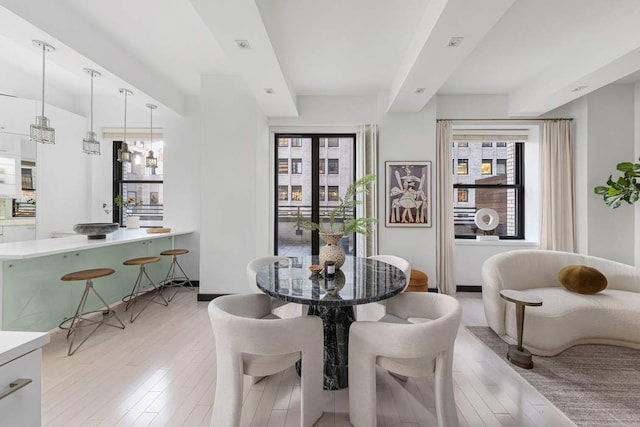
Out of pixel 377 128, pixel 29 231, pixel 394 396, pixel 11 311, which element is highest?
pixel 377 128

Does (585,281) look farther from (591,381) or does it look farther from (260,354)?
(260,354)

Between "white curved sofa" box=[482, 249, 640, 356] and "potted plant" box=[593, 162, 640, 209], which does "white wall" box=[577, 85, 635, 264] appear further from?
"white curved sofa" box=[482, 249, 640, 356]

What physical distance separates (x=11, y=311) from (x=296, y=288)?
2546mm

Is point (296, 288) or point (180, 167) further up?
point (180, 167)

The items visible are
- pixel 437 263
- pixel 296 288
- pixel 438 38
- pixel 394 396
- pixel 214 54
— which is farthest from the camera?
pixel 437 263

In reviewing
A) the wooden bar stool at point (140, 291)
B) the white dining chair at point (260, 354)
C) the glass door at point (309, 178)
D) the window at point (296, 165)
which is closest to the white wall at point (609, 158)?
the glass door at point (309, 178)

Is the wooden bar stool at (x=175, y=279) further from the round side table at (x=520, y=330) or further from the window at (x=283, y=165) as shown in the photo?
the round side table at (x=520, y=330)

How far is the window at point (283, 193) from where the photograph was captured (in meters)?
4.74

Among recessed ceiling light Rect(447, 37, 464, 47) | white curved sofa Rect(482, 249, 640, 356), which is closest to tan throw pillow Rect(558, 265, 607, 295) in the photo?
white curved sofa Rect(482, 249, 640, 356)

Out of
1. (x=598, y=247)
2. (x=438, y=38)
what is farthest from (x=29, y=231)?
(x=598, y=247)

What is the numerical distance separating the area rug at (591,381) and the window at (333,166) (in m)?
3.09

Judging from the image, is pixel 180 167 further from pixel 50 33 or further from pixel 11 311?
pixel 11 311

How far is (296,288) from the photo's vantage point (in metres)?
1.84

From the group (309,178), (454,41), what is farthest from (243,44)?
(309,178)
